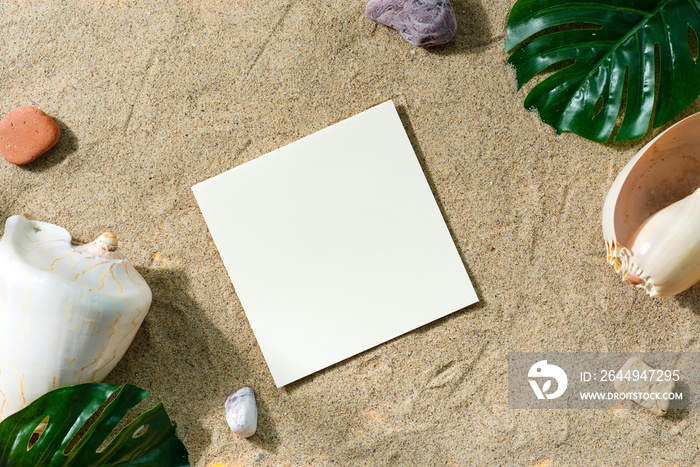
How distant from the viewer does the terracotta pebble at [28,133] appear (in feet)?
3.69

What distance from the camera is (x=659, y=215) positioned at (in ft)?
3.36

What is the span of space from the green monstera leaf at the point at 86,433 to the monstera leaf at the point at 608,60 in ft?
3.50

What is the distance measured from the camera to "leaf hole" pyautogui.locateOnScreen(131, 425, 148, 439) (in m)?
1.04

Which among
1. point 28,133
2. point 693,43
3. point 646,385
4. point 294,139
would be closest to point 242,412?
point 294,139

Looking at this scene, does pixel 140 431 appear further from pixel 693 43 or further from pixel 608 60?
pixel 693 43

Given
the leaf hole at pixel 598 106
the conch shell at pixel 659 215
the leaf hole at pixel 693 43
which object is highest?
the leaf hole at pixel 693 43

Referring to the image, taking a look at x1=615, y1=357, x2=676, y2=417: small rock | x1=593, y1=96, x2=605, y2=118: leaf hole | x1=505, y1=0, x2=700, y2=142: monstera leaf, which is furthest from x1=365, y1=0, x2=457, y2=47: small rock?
x1=615, y1=357, x2=676, y2=417: small rock

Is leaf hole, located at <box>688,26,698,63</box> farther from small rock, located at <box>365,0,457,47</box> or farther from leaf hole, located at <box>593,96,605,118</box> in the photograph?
small rock, located at <box>365,0,457,47</box>

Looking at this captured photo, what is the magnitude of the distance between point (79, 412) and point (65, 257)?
314mm

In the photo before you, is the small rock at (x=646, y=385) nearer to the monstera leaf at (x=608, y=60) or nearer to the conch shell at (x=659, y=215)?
the conch shell at (x=659, y=215)

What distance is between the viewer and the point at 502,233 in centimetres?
114

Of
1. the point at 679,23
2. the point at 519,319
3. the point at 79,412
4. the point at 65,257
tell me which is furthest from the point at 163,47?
the point at 679,23

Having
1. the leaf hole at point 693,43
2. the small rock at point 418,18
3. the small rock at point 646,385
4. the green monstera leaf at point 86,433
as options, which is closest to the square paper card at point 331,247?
the small rock at point 418,18

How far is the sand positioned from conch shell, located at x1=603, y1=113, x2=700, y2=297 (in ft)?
0.24
